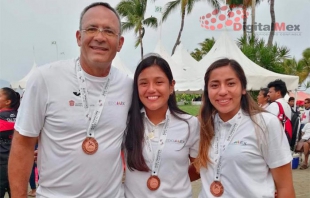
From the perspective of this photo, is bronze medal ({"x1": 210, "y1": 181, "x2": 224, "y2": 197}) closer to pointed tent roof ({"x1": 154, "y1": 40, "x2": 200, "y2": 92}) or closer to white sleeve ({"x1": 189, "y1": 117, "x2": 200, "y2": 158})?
white sleeve ({"x1": 189, "y1": 117, "x2": 200, "y2": 158})

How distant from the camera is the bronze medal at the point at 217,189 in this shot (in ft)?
7.77

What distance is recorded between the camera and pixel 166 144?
253cm

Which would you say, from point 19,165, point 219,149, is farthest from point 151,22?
point 19,165

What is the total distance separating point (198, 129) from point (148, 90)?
521 mm

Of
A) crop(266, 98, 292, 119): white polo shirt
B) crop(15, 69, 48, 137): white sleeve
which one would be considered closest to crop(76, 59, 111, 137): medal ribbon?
crop(15, 69, 48, 137): white sleeve

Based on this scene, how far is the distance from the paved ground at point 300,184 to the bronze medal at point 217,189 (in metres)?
4.02

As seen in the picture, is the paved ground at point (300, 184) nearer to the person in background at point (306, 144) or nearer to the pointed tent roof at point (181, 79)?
the person in background at point (306, 144)

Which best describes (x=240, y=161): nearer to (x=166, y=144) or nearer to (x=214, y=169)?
(x=214, y=169)

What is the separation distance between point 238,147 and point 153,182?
0.66 meters

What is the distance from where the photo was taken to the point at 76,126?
7.29ft

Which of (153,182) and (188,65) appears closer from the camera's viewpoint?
(153,182)

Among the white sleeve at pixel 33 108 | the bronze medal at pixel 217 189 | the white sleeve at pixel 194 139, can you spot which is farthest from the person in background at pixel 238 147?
the white sleeve at pixel 33 108

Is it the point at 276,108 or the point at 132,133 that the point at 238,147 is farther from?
the point at 276,108

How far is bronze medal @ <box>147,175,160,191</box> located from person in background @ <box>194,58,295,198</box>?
0.33 metres
